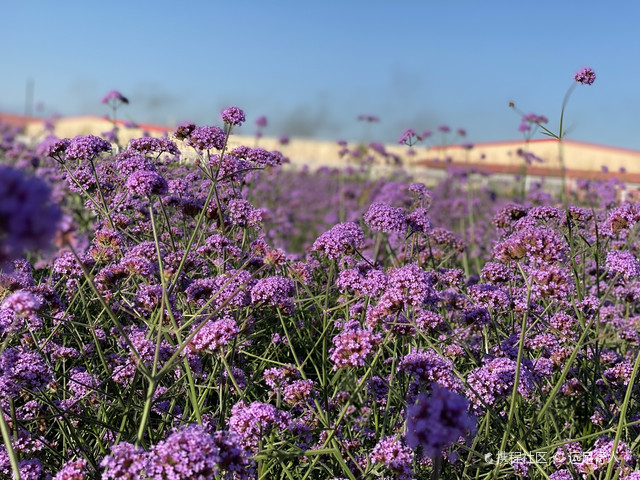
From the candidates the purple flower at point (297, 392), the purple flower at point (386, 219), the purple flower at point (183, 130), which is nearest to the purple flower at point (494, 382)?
the purple flower at point (297, 392)

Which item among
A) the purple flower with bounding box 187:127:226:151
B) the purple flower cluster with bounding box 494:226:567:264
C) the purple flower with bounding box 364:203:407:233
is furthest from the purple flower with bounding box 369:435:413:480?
the purple flower with bounding box 187:127:226:151

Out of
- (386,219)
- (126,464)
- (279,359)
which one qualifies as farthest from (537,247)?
(126,464)

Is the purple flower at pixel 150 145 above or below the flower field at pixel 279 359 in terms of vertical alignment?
above

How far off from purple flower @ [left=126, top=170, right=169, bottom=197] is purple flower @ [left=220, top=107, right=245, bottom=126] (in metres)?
0.85

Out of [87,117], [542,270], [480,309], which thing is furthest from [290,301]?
[87,117]

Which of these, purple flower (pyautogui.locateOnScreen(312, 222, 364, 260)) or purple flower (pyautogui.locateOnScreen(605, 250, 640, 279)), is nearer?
purple flower (pyautogui.locateOnScreen(605, 250, 640, 279))

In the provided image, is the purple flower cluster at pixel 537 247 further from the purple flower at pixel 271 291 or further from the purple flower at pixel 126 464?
the purple flower at pixel 126 464

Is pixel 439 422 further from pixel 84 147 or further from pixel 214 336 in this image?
pixel 84 147

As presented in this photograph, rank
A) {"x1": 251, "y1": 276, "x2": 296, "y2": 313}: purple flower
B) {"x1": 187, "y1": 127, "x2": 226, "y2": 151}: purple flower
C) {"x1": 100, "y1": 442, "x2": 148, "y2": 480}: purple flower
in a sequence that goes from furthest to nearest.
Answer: {"x1": 187, "y1": 127, "x2": 226, "y2": 151}: purple flower, {"x1": 251, "y1": 276, "x2": 296, "y2": 313}: purple flower, {"x1": 100, "y1": 442, "x2": 148, "y2": 480}: purple flower

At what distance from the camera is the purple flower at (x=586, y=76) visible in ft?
12.0

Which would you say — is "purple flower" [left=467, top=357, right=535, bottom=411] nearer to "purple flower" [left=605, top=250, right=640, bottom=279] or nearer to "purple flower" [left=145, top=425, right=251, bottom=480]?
"purple flower" [left=605, top=250, right=640, bottom=279]

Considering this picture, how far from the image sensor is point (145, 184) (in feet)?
9.49

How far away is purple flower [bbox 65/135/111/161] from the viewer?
3.48 meters

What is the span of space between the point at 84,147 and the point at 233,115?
84 centimetres
